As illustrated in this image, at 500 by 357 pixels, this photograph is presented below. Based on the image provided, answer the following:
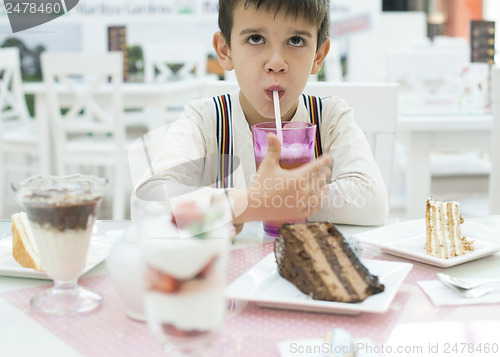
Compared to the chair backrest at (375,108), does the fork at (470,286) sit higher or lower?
lower

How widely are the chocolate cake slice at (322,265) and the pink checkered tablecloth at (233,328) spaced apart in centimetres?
3

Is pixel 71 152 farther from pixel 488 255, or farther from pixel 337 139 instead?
pixel 488 255

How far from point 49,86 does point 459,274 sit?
2810 mm

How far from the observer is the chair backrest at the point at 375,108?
1.64 m

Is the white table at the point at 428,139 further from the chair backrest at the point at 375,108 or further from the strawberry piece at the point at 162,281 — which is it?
the strawberry piece at the point at 162,281

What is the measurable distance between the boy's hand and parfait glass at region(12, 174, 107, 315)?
0.27m

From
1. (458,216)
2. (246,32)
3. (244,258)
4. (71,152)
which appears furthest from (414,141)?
(71,152)

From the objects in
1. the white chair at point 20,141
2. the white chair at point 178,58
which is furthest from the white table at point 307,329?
the white chair at point 178,58

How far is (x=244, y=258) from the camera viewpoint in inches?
37.4

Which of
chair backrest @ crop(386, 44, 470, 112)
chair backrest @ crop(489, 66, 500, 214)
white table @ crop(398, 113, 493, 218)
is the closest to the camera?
chair backrest @ crop(489, 66, 500, 214)

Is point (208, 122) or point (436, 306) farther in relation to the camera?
point (208, 122)

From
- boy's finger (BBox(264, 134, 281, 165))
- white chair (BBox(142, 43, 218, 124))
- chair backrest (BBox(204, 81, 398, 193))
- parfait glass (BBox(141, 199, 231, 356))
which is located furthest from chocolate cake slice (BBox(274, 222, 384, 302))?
white chair (BBox(142, 43, 218, 124))

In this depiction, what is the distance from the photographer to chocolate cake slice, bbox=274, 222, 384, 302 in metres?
0.74

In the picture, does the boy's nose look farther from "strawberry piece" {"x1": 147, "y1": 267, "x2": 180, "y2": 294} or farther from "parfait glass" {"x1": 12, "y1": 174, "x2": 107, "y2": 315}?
"strawberry piece" {"x1": 147, "y1": 267, "x2": 180, "y2": 294}
